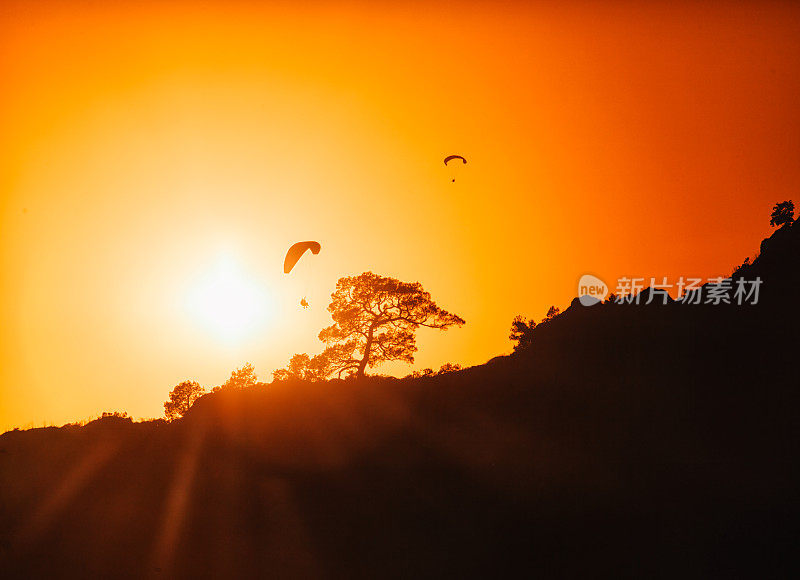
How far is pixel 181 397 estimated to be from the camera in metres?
45.5

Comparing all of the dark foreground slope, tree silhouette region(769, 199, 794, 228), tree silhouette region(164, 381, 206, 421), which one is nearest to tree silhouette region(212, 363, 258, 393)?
tree silhouette region(164, 381, 206, 421)

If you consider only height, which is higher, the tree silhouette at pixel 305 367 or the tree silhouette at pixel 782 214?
the tree silhouette at pixel 782 214

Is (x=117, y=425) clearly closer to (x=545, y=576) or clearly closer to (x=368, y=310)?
(x=368, y=310)

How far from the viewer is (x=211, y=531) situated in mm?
18828

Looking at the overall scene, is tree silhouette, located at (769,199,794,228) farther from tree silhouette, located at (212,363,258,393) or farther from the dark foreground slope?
tree silhouette, located at (212,363,258,393)

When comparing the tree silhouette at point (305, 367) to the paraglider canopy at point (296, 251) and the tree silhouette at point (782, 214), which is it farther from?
the tree silhouette at point (782, 214)

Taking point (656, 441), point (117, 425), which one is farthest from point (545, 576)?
point (117, 425)

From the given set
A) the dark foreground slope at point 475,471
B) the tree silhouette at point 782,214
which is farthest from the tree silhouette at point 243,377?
the tree silhouette at point 782,214

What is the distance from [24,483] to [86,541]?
6.56 meters

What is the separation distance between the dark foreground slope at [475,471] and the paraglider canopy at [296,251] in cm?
908

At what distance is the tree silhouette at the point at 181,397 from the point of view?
148 ft

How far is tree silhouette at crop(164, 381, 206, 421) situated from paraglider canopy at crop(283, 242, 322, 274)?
67.5ft

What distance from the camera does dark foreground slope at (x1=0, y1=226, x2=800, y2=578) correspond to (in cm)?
1650

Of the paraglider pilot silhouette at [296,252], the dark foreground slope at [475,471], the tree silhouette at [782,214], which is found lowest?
the dark foreground slope at [475,471]
